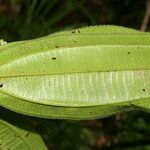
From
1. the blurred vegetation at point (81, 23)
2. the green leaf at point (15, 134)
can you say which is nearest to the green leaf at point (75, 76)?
the green leaf at point (15, 134)

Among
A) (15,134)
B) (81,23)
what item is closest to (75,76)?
(15,134)

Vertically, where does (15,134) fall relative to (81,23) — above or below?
below

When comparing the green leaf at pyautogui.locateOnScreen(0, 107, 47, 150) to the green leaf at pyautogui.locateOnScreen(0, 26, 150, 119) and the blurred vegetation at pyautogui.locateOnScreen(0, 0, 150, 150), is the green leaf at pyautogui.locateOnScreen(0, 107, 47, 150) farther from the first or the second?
the blurred vegetation at pyautogui.locateOnScreen(0, 0, 150, 150)

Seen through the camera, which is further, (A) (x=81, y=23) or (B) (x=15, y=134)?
(A) (x=81, y=23)

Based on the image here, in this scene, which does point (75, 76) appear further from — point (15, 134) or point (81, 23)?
point (81, 23)

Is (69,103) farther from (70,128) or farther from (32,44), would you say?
(70,128)

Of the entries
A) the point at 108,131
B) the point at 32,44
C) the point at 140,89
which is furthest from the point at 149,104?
the point at 108,131
